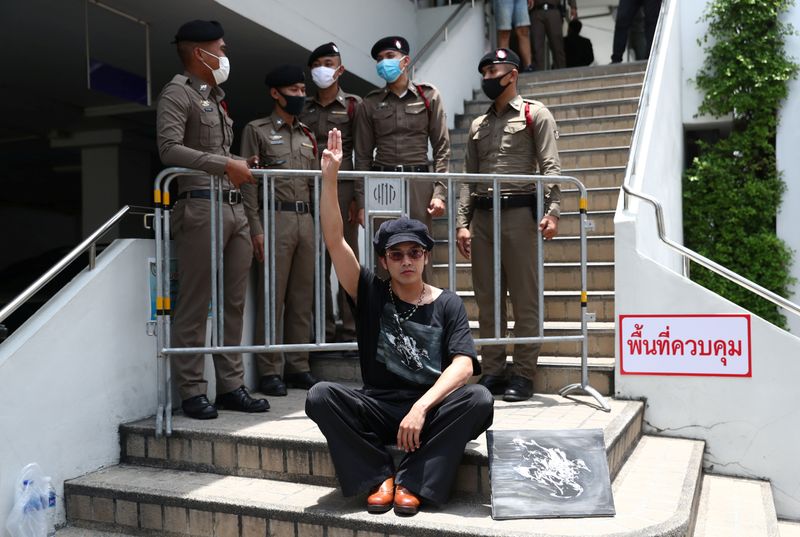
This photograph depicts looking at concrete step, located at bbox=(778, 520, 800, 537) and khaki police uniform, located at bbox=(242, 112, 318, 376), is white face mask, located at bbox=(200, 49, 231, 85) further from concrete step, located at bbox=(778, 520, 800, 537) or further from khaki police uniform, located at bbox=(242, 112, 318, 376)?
concrete step, located at bbox=(778, 520, 800, 537)

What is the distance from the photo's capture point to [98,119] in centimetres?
984

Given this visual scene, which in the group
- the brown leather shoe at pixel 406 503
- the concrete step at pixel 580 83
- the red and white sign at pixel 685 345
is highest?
the concrete step at pixel 580 83

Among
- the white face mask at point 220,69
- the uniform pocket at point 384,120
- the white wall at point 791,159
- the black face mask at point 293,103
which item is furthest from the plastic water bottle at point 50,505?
the white wall at point 791,159

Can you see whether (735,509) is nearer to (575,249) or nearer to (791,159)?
(575,249)

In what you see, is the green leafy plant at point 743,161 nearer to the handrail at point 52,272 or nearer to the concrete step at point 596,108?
the concrete step at point 596,108

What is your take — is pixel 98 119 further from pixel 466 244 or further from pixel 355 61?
pixel 466 244

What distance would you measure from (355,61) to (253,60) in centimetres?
123

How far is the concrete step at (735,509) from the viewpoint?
3748mm

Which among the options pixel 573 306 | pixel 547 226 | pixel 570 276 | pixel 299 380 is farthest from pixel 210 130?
pixel 570 276

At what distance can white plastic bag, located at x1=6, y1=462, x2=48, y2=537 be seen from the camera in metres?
3.52

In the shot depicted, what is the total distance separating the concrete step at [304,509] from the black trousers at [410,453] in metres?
0.14

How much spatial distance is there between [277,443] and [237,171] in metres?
1.48

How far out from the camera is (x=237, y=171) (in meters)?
4.05

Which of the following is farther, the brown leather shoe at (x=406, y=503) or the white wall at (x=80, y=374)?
the white wall at (x=80, y=374)
